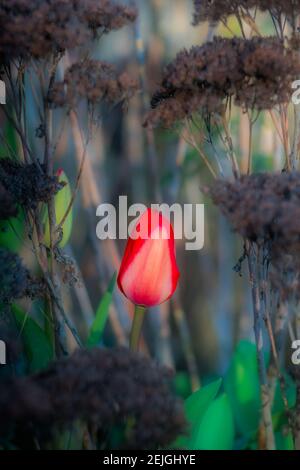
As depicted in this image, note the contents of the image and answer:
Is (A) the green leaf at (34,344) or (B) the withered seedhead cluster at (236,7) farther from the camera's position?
(A) the green leaf at (34,344)

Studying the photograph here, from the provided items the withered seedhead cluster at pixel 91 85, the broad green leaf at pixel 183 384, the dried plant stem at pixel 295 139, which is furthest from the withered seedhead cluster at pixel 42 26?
the broad green leaf at pixel 183 384

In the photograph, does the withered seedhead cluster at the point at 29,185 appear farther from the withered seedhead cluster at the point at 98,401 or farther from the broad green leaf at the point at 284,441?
the broad green leaf at the point at 284,441

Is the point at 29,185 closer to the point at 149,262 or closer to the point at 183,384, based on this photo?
the point at 149,262

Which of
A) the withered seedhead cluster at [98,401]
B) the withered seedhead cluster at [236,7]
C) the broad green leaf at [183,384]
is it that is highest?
the withered seedhead cluster at [236,7]

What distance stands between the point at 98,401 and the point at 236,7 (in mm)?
481

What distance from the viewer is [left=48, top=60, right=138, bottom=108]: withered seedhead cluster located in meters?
0.78

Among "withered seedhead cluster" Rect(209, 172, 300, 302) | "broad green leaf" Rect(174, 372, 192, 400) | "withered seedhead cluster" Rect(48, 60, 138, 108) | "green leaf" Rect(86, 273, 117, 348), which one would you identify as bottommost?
"broad green leaf" Rect(174, 372, 192, 400)

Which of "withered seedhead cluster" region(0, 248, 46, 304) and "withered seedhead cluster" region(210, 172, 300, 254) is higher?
"withered seedhead cluster" region(210, 172, 300, 254)

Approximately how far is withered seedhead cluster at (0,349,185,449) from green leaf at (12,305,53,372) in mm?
216

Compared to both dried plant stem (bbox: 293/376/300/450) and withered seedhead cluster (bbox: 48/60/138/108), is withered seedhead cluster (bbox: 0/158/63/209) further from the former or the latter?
dried plant stem (bbox: 293/376/300/450)

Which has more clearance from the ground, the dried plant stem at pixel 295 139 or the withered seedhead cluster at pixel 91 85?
the withered seedhead cluster at pixel 91 85

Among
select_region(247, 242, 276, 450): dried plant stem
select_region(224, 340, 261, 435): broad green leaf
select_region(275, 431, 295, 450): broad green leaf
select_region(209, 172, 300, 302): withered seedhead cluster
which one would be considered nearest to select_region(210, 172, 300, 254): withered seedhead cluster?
select_region(209, 172, 300, 302): withered seedhead cluster

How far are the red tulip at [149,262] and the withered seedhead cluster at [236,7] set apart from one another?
247mm

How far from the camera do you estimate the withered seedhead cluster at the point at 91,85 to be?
777 millimetres
